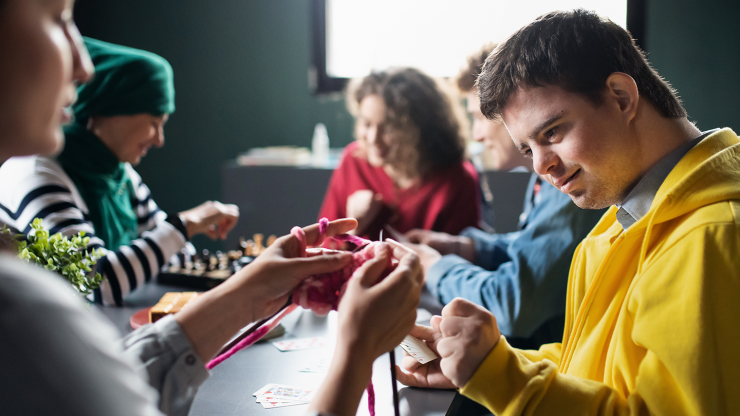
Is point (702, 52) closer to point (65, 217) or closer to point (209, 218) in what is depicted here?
point (209, 218)

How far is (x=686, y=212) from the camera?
80 centimetres

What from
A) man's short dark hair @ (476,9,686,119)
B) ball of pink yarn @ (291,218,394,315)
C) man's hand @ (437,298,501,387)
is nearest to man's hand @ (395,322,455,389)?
man's hand @ (437,298,501,387)

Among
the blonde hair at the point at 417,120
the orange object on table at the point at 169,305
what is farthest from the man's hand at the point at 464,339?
the blonde hair at the point at 417,120

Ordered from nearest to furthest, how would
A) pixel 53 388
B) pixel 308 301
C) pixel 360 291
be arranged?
1. pixel 53 388
2. pixel 360 291
3. pixel 308 301

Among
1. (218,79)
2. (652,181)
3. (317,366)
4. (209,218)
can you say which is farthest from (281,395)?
(218,79)

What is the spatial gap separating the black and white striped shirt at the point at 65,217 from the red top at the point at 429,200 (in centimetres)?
100

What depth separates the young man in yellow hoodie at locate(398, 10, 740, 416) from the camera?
69 centimetres

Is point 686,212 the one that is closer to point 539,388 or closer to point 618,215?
point 618,215

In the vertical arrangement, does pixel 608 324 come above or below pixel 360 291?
below

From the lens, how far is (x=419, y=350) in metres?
0.92

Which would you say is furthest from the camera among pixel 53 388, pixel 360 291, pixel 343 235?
pixel 343 235

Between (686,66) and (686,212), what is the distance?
308 cm

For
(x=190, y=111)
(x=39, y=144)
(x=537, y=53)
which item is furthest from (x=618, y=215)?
(x=190, y=111)

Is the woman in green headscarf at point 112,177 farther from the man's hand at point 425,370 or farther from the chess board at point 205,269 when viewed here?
the man's hand at point 425,370
